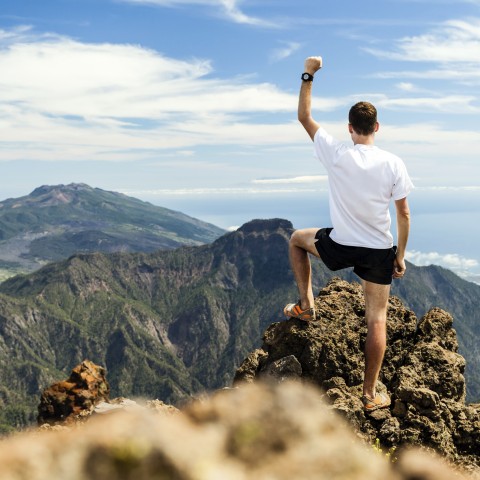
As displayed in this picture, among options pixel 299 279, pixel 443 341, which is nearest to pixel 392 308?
pixel 443 341

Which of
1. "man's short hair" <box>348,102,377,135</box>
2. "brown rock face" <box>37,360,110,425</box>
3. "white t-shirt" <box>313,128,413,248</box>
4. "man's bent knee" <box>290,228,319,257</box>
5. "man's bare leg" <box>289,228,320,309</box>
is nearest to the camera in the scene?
"white t-shirt" <box>313,128,413,248</box>

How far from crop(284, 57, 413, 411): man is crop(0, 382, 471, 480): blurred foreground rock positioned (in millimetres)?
7521

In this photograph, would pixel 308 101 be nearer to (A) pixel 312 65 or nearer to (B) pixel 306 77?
(B) pixel 306 77

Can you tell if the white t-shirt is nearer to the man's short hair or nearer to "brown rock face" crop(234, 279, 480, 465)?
the man's short hair

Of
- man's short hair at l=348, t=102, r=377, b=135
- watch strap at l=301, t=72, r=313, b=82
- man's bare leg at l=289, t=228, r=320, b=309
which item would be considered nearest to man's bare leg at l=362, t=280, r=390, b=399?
man's bare leg at l=289, t=228, r=320, b=309

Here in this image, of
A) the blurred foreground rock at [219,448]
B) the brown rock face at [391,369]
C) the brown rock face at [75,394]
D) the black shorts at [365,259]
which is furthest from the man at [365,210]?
the brown rock face at [75,394]

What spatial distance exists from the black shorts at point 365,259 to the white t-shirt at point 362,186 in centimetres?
16

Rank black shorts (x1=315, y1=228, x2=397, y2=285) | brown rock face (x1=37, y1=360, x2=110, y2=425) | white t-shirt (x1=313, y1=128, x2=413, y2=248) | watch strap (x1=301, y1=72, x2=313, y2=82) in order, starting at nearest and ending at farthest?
white t-shirt (x1=313, y1=128, x2=413, y2=248) → black shorts (x1=315, y1=228, x2=397, y2=285) → watch strap (x1=301, y1=72, x2=313, y2=82) → brown rock face (x1=37, y1=360, x2=110, y2=425)

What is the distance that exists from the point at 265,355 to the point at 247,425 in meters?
13.2

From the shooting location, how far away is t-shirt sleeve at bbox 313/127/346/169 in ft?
33.8

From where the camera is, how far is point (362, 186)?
10172 millimetres

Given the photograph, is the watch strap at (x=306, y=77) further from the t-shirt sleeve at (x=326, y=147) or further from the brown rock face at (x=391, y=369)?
the brown rock face at (x=391, y=369)

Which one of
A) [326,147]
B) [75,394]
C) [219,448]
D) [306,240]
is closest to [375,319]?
[306,240]

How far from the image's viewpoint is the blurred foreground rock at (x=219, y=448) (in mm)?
2477
